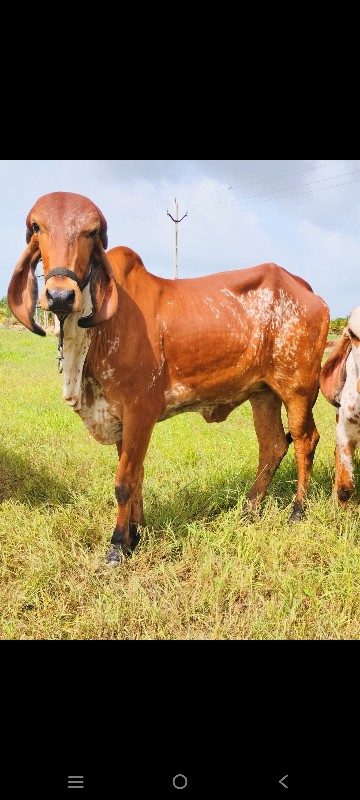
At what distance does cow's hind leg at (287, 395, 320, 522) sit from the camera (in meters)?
3.68

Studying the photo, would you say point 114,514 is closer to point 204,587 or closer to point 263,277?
point 204,587

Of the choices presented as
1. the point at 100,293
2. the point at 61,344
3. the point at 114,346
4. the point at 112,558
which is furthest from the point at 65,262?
the point at 112,558

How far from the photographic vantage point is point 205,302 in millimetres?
3328

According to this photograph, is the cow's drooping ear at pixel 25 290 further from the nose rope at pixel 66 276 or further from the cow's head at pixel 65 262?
the nose rope at pixel 66 276

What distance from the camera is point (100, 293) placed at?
2.64m

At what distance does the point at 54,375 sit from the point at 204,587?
8191 mm

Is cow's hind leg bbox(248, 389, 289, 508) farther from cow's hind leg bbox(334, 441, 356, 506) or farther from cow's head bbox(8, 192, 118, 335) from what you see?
cow's head bbox(8, 192, 118, 335)

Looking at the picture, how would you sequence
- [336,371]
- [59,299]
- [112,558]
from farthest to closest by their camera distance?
[336,371]
[112,558]
[59,299]

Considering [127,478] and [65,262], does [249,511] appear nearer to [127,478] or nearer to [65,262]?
[127,478]

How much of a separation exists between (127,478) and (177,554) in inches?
24.3

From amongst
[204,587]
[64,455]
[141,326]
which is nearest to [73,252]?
[141,326]

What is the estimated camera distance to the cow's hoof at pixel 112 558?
3.01 metres

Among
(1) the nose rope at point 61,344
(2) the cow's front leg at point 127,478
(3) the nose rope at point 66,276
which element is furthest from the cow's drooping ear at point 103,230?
(2) the cow's front leg at point 127,478
